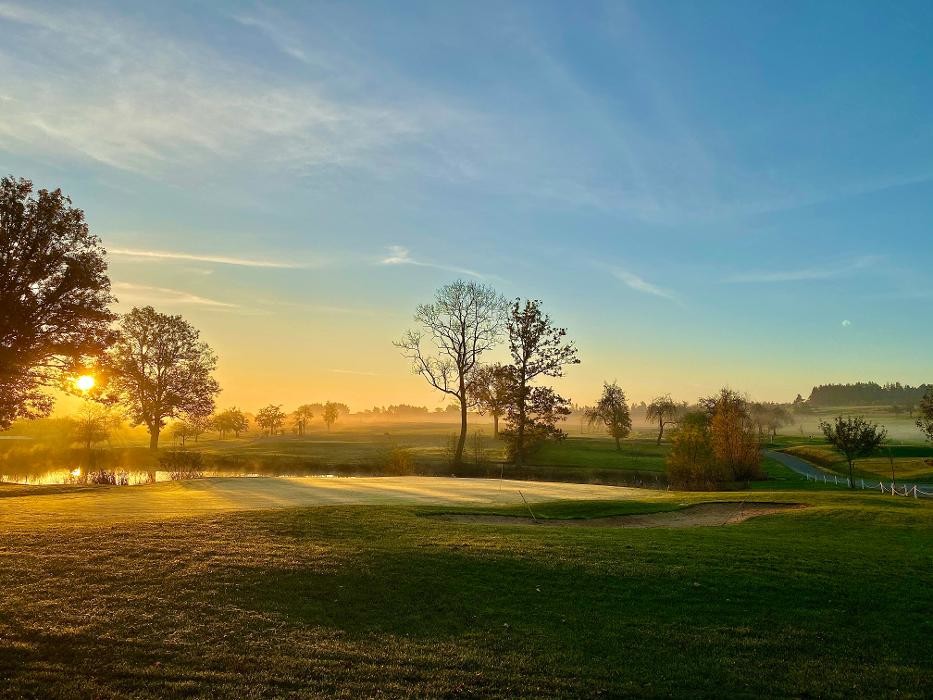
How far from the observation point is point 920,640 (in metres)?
10.0

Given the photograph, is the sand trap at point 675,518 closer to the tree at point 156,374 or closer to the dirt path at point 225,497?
the dirt path at point 225,497

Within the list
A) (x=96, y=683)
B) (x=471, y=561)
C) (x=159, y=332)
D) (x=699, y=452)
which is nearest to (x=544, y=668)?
(x=471, y=561)

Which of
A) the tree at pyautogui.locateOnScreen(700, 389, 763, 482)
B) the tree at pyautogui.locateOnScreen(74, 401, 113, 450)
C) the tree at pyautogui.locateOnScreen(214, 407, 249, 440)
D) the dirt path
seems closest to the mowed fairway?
the dirt path

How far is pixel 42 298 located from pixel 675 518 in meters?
29.4

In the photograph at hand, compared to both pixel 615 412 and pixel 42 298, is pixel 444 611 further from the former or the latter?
pixel 615 412

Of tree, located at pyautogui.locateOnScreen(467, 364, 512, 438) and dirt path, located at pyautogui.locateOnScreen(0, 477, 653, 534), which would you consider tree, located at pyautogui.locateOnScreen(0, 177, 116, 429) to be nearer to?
dirt path, located at pyautogui.locateOnScreen(0, 477, 653, 534)

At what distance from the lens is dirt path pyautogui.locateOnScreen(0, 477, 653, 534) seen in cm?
1727

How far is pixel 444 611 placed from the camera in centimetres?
1046

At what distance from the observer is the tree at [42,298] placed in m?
28.0

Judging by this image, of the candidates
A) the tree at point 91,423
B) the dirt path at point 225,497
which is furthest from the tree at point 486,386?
the tree at point 91,423

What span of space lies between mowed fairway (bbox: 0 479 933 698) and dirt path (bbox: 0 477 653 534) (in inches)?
29.7

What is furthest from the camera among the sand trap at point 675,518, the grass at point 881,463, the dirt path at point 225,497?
the grass at point 881,463

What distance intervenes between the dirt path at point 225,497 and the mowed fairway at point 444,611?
75 centimetres

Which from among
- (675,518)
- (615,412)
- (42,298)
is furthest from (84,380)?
(615,412)
